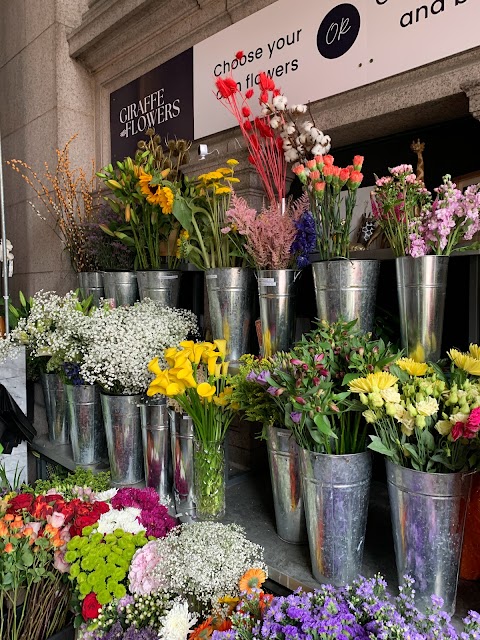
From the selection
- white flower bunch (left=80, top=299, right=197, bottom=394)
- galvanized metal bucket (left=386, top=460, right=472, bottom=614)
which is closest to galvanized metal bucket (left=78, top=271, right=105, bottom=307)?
white flower bunch (left=80, top=299, right=197, bottom=394)

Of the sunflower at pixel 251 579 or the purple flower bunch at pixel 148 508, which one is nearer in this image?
the sunflower at pixel 251 579

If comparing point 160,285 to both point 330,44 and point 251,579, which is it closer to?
point 330,44

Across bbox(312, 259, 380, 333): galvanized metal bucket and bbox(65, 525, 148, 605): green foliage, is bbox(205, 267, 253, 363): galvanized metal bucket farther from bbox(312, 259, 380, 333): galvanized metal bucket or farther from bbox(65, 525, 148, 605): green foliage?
bbox(65, 525, 148, 605): green foliage

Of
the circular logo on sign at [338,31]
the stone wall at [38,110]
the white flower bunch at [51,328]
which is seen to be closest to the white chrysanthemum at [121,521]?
the white flower bunch at [51,328]

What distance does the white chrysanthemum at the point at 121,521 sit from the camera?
4.83 feet

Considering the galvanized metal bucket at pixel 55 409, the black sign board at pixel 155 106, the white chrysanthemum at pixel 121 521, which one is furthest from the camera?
the black sign board at pixel 155 106

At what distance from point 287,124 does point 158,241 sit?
813 millimetres

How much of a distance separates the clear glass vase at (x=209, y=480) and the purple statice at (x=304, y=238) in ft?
2.26

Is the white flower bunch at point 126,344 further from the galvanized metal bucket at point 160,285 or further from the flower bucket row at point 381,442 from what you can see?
the flower bucket row at point 381,442

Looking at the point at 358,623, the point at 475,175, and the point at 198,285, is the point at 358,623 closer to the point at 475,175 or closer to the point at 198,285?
the point at 475,175

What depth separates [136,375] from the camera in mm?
1828

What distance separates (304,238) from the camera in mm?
1653

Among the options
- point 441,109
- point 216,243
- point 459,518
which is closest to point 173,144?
point 216,243

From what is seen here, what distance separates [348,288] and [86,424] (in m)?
1.37
